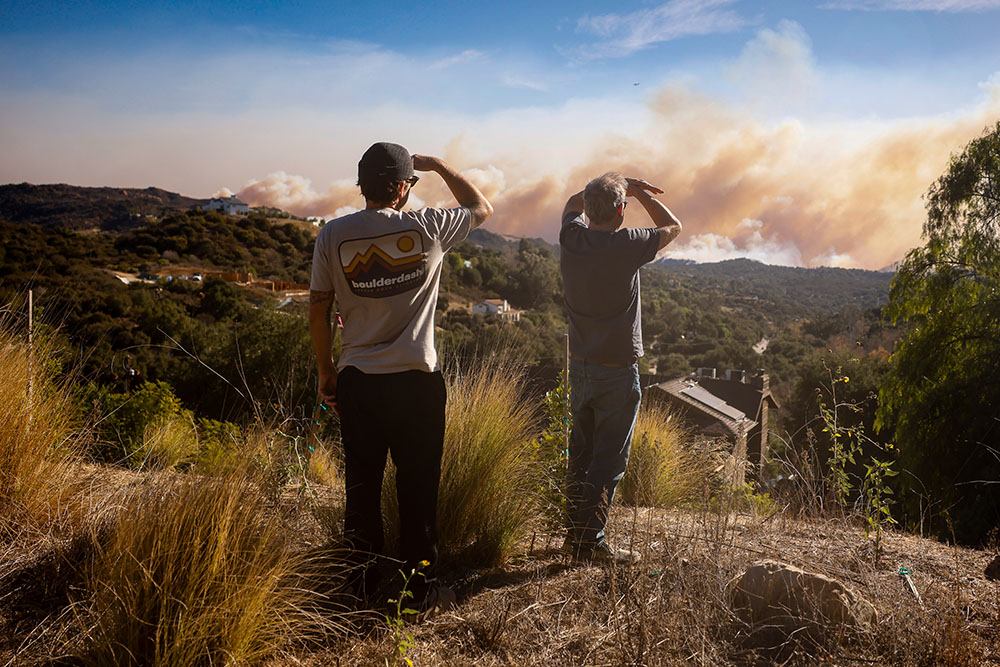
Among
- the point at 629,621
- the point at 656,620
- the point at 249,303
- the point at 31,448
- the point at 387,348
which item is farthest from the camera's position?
the point at 249,303

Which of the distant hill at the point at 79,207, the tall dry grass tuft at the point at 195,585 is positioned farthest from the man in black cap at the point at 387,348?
the distant hill at the point at 79,207

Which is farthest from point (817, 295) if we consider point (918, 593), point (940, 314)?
point (918, 593)

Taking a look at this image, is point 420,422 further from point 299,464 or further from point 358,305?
point 299,464

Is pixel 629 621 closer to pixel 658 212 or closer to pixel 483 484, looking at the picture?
pixel 483 484

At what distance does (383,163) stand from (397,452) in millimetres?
1116

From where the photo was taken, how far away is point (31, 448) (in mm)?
3010

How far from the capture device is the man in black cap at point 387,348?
2.41 metres

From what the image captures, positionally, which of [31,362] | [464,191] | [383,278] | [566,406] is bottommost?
[566,406]

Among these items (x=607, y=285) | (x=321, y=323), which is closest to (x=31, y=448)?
(x=321, y=323)

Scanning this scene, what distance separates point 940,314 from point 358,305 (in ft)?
51.2

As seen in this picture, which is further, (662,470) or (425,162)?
(662,470)

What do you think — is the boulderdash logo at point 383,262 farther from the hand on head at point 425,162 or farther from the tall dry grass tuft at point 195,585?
the tall dry grass tuft at point 195,585

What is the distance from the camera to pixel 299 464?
2.96m

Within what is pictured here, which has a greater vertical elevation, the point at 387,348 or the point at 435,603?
the point at 387,348
